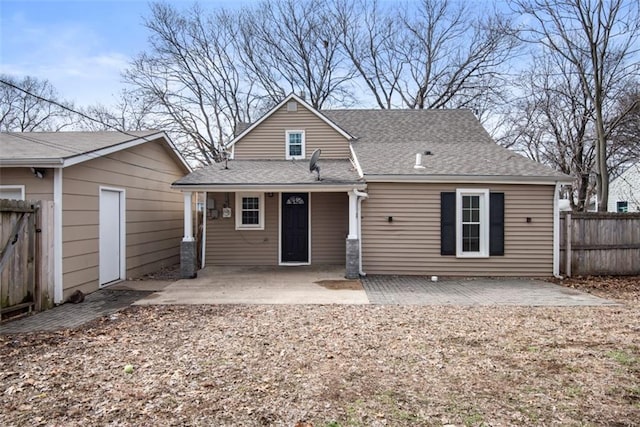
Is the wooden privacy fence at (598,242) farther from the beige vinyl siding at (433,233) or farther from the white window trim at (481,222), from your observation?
the white window trim at (481,222)

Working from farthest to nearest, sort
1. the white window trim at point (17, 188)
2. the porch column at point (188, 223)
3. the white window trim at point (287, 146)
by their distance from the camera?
the white window trim at point (287, 146) < the porch column at point (188, 223) < the white window trim at point (17, 188)

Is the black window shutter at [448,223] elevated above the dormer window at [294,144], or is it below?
below

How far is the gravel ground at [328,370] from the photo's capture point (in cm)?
312

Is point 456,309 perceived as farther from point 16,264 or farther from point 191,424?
point 16,264

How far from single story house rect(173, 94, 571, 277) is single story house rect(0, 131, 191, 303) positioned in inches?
53.4

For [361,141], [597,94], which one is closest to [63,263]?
[361,141]

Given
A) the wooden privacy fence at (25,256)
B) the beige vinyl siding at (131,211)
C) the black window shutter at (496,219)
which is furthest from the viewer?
the black window shutter at (496,219)

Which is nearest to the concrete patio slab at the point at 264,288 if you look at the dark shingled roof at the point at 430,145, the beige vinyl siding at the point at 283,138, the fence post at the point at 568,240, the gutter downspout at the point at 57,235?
the gutter downspout at the point at 57,235

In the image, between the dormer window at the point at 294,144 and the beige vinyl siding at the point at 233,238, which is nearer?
the beige vinyl siding at the point at 233,238

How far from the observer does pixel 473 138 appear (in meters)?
13.5

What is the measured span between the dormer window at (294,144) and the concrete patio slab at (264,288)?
4.01 meters

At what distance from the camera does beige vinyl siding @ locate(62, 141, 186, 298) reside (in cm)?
731

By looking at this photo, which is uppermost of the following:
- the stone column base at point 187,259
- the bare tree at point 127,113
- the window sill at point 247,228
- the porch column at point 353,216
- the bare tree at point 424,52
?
the bare tree at point 424,52

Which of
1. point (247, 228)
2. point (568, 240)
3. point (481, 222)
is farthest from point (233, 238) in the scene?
point (568, 240)
